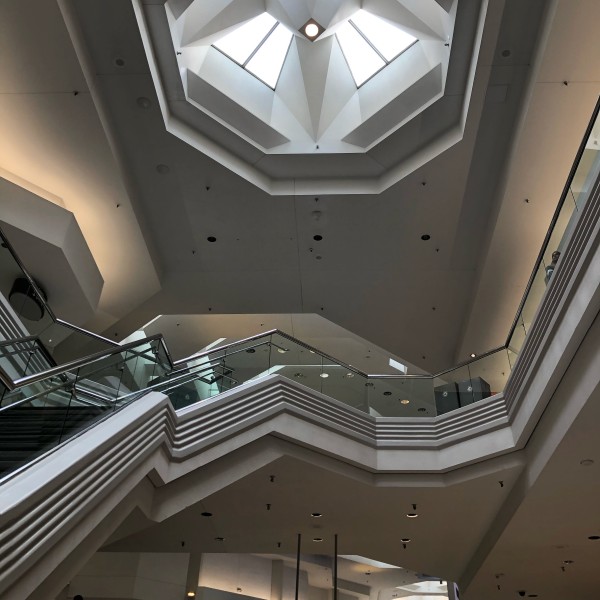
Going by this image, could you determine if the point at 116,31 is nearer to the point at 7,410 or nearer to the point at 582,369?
the point at 7,410

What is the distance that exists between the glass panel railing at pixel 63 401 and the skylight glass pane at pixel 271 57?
6.24 metres

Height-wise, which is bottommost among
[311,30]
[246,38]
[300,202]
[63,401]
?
[63,401]

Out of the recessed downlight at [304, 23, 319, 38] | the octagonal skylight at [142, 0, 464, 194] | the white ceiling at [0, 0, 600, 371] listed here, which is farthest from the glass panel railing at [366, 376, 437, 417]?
the recessed downlight at [304, 23, 319, 38]

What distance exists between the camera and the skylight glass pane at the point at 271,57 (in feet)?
35.4

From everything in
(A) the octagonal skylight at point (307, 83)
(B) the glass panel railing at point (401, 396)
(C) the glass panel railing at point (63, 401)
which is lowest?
(C) the glass panel railing at point (63, 401)

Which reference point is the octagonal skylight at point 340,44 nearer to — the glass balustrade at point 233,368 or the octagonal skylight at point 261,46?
the octagonal skylight at point 261,46

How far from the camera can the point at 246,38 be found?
420 inches

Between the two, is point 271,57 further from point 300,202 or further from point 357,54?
point 300,202

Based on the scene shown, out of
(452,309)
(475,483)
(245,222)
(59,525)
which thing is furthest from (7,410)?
(452,309)

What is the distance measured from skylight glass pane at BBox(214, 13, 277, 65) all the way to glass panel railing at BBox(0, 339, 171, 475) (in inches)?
242

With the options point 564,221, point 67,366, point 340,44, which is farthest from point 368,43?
point 67,366

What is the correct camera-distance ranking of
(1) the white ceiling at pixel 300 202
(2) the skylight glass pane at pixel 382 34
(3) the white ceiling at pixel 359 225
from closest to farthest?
1. (3) the white ceiling at pixel 359 225
2. (1) the white ceiling at pixel 300 202
3. (2) the skylight glass pane at pixel 382 34

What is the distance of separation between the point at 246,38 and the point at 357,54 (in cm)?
210

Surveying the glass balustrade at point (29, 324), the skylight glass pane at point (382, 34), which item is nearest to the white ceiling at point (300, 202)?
the skylight glass pane at point (382, 34)
